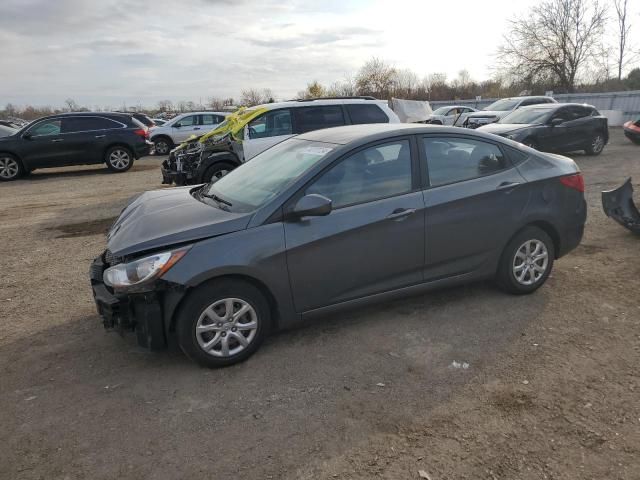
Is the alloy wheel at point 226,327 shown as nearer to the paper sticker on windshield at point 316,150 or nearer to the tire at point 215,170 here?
the paper sticker on windshield at point 316,150

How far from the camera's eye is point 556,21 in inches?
1522

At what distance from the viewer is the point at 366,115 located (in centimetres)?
966

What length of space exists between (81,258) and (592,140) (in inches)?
561

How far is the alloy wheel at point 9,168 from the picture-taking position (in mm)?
14000

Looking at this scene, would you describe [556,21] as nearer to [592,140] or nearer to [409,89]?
[409,89]

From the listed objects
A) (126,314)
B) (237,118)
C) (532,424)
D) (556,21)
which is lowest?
(532,424)

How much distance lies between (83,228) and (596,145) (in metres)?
14.1

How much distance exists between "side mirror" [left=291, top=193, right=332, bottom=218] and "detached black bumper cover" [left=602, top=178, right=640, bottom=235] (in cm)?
488

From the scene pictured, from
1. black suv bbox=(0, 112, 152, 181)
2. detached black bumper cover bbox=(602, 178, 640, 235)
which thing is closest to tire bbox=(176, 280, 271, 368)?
detached black bumper cover bbox=(602, 178, 640, 235)

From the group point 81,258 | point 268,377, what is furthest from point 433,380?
point 81,258

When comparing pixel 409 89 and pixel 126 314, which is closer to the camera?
pixel 126 314

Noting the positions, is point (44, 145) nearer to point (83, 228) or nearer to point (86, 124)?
point (86, 124)

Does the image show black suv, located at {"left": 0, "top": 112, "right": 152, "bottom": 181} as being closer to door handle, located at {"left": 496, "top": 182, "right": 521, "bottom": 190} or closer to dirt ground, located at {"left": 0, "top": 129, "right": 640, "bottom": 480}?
dirt ground, located at {"left": 0, "top": 129, "right": 640, "bottom": 480}

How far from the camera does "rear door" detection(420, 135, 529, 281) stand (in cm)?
425
